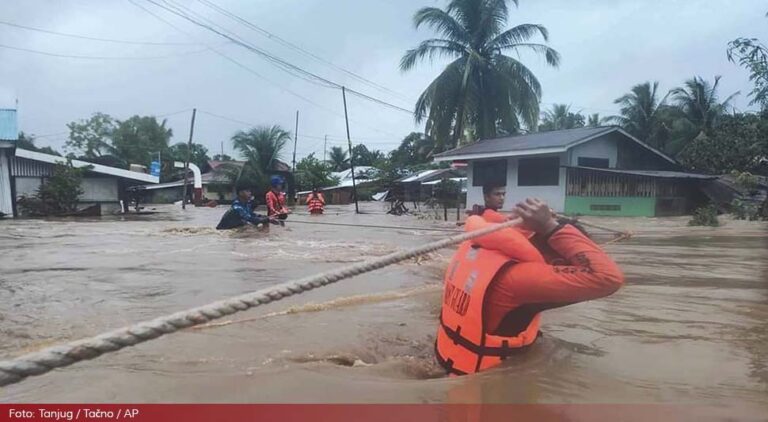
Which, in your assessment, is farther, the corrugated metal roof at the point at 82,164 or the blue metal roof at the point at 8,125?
the corrugated metal roof at the point at 82,164

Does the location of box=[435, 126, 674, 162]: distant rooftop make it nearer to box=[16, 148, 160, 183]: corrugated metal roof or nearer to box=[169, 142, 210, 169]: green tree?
box=[16, 148, 160, 183]: corrugated metal roof

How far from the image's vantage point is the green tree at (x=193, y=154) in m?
52.5

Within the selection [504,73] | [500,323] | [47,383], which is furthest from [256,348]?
[504,73]

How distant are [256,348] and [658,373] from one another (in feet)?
8.97

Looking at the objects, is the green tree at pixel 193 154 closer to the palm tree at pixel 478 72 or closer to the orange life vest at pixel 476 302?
the palm tree at pixel 478 72

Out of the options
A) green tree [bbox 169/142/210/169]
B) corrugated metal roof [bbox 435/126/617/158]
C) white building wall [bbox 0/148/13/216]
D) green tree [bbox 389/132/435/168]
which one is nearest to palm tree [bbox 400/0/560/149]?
corrugated metal roof [bbox 435/126/617/158]

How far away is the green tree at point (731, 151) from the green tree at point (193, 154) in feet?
130

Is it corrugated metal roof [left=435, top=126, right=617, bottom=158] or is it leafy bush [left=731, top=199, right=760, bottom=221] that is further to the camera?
corrugated metal roof [left=435, top=126, right=617, bottom=158]

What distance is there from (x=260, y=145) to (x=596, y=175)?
23.8 meters

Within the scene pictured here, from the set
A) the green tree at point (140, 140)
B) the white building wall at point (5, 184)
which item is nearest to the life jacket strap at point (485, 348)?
the white building wall at point (5, 184)

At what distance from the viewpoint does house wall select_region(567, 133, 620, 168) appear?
21109 millimetres

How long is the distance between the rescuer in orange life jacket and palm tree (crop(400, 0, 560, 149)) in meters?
24.3

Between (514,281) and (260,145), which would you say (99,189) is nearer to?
(260,145)

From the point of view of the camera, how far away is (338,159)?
194ft
